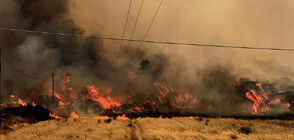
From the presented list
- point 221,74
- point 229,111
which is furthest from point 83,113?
point 221,74

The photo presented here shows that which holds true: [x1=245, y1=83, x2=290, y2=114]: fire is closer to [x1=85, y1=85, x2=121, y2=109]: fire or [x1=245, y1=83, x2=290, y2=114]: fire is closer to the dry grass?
the dry grass

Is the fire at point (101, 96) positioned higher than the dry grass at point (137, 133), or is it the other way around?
the fire at point (101, 96)

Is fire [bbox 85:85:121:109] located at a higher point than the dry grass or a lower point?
higher

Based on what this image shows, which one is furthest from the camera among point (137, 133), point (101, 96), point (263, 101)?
point (101, 96)

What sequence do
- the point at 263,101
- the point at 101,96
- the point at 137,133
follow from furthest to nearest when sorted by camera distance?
the point at 101,96
the point at 263,101
the point at 137,133

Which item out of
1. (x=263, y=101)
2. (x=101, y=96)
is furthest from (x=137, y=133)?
(x=263, y=101)

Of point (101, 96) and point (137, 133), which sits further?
point (101, 96)

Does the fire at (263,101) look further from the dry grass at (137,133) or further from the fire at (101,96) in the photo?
the fire at (101,96)

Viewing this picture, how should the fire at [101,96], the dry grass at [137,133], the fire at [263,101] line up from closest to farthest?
the dry grass at [137,133], the fire at [263,101], the fire at [101,96]

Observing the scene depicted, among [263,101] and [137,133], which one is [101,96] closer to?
[137,133]

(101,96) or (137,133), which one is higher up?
(101,96)

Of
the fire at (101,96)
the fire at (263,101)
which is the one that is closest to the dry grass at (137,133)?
the fire at (263,101)

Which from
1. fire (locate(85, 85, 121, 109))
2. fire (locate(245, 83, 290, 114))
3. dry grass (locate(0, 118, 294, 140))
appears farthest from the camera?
fire (locate(85, 85, 121, 109))

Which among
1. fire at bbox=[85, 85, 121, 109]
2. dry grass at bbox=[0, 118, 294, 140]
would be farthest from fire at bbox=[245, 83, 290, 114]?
fire at bbox=[85, 85, 121, 109]
